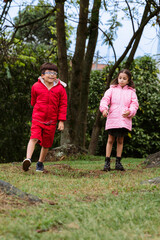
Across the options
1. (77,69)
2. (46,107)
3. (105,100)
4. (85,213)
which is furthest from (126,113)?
(77,69)

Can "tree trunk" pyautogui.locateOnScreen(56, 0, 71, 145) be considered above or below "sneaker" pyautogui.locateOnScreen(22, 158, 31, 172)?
above

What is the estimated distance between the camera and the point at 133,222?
2.43m

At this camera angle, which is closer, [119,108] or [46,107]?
[46,107]

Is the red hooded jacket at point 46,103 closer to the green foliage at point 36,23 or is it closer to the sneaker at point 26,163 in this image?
the sneaker at point 26,163

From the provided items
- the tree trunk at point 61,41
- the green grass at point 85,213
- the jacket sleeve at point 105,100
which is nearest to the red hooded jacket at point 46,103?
the jacket sleeve at point 105,100

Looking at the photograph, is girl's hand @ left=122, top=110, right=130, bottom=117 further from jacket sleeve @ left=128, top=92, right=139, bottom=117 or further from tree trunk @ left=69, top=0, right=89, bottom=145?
tree trunk @ left=69, top=0, right=89, bottom=145

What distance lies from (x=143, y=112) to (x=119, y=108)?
18.0 ft

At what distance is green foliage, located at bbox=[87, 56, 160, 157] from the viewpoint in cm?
1138

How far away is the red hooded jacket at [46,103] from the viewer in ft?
17.5

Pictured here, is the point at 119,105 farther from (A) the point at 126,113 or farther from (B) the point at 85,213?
(B) the point at 85,213

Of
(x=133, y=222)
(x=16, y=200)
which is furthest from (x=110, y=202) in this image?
(x=16, y=200)

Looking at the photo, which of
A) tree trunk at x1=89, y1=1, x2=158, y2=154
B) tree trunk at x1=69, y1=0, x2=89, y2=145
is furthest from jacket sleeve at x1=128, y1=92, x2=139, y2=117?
tree trunk at x1=69, y1=0, x2=89, y2=145

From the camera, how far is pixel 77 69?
9.16 meters

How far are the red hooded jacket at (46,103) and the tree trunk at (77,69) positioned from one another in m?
3.71
